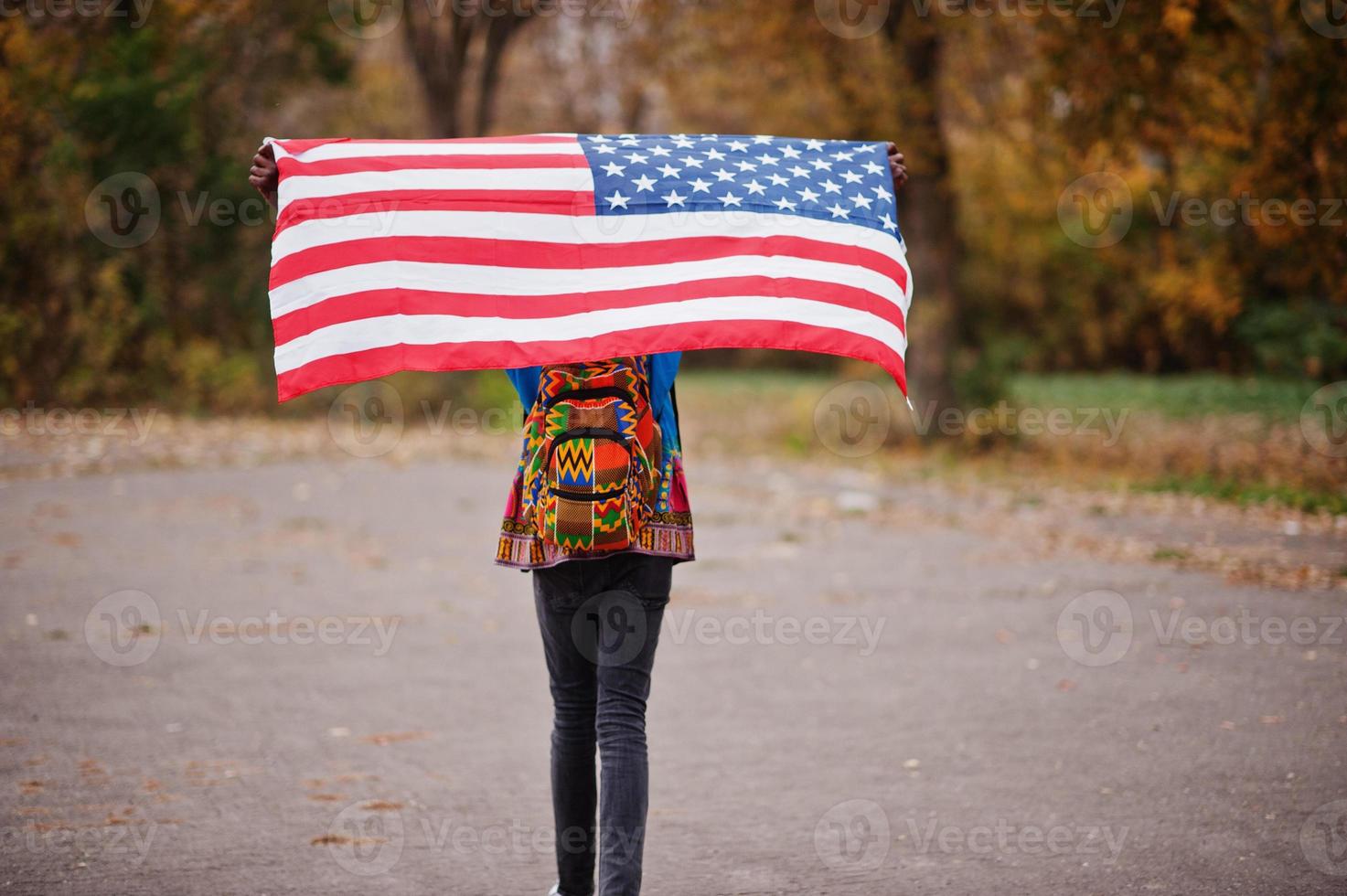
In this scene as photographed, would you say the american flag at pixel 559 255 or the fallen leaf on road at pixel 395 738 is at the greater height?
the american flag at pixel 559 255

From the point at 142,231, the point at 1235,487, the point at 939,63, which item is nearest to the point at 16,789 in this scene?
the point at 1235,487

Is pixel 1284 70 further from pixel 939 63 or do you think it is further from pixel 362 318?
pixel 362 318

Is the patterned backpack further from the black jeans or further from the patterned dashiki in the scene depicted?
the black jeans

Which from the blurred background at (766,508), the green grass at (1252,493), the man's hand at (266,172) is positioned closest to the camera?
the man's hand at (266,172)

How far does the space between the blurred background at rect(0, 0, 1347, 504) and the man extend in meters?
8.22

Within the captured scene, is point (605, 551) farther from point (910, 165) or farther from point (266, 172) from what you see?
point (910, 165)

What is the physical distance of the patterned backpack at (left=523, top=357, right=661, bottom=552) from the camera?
3449mm

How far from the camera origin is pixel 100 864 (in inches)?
174

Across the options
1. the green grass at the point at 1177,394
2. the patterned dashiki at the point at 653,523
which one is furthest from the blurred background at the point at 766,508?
the patterned dashiki at the point at 653,523

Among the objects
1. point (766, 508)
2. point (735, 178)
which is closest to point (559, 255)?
point (735, 178)

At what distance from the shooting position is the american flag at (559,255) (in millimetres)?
4109

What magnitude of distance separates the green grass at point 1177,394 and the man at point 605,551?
15.0m

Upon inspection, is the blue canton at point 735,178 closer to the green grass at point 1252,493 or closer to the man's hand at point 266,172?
the man's hand at point 266,172

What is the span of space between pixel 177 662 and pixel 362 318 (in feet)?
13.3
